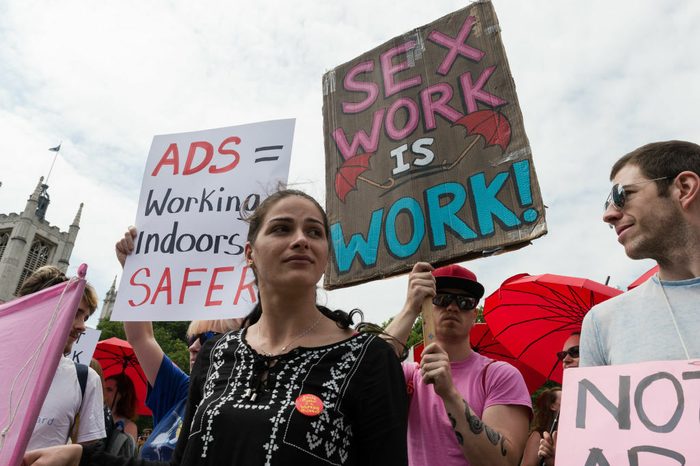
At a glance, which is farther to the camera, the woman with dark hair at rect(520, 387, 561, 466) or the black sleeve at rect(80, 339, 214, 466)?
the woman with dark hair at rect(520, 387, 561, 466)

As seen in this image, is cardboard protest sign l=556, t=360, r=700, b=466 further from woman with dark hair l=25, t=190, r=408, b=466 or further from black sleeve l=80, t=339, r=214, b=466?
black sleeve l=80, t=339, r=214, b=466

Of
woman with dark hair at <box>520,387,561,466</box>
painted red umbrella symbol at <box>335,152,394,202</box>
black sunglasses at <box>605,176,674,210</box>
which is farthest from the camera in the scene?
woman with dark hair at <box>520,387,561,466</box>

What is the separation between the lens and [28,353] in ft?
6.92

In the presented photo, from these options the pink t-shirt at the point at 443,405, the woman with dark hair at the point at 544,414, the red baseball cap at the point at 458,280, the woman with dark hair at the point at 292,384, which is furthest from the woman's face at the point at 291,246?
the woman with dark hair at the point at 544,414

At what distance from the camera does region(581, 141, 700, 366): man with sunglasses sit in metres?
1.71

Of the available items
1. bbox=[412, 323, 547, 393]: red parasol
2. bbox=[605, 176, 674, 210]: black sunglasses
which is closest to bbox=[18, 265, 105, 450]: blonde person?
bbox=[605, 176, 674, 210]: black sunglasses

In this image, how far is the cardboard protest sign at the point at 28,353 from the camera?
1843 mm

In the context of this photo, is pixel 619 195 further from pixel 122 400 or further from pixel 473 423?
pixel 122 400

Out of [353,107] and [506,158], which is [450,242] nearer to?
[506,158]

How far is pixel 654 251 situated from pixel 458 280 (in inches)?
40.9

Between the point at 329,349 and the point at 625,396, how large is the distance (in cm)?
83

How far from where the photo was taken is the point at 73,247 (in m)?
76.5

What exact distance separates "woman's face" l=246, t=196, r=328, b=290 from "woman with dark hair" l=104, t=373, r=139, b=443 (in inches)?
122

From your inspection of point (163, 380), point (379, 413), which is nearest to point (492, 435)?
point (379, 413)
